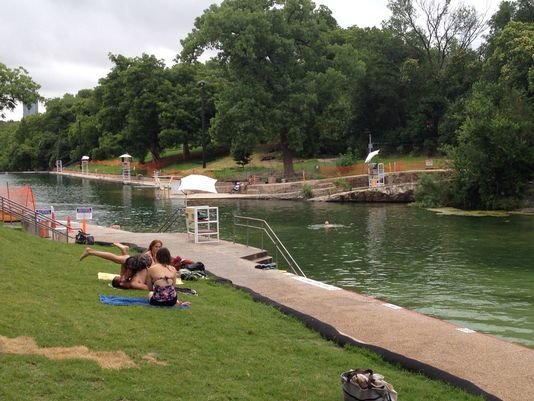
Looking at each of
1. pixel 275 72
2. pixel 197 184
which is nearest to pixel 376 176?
pixel 275 72

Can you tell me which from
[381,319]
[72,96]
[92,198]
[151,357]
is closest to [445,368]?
[381,319]

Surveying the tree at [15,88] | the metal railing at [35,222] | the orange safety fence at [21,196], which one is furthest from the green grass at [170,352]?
the tree at [15,88]

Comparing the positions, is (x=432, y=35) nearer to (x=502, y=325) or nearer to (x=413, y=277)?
(x=413, y=277)

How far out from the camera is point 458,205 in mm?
41438

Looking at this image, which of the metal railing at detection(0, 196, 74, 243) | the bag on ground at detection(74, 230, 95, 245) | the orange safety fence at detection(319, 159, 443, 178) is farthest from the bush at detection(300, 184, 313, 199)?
the bag on ground at detection(74, 230, 95, 245)

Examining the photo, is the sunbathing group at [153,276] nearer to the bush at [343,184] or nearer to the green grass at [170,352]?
the green grass at [170,352]

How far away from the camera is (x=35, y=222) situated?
72.0ft

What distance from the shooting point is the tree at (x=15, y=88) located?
3691cm

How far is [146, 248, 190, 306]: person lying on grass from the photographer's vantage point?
10594 mm

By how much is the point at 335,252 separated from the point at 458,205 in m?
20.1

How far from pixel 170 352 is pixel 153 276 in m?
3.56

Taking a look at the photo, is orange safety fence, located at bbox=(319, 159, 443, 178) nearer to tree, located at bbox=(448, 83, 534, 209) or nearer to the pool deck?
tree, located at bbox=(448, 83, 534, 209)

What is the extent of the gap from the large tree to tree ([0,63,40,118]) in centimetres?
1979

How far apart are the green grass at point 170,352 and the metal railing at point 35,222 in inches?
407
